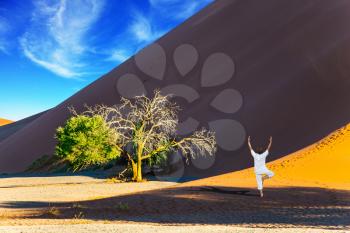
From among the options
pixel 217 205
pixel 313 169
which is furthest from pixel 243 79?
pixel 217 205

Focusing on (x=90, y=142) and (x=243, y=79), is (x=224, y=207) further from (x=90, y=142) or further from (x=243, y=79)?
(x=243, y=79)

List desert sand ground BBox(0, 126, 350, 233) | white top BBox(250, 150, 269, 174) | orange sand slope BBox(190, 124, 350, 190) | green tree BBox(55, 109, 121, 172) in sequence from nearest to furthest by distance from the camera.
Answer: desert sand ground BBox(0, 126, 350, 233) < white top BBox(250, 150, 269, 174) < orange sand slope BBox(190, 124, 350, 190) < green tree BBox(55, 109, 121, 172)

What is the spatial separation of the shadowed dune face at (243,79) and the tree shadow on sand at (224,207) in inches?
418

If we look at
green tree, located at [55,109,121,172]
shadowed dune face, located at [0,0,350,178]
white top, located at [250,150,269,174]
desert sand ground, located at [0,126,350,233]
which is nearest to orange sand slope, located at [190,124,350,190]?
desert sand ground, located at [0,126,350,233]

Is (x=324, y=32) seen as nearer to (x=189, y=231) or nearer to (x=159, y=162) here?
(x=159, y=162)

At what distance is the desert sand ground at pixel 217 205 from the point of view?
10.3 metres

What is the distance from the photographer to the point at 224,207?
13812 millimetres

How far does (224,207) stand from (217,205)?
0.38 m

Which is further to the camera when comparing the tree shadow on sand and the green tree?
the green tree

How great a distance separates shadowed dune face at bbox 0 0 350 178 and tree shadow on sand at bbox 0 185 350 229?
1061 centimetres

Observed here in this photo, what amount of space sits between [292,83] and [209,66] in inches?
662

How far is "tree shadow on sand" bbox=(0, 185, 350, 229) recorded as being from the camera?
451 inches

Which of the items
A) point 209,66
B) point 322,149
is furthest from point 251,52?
point 322,149

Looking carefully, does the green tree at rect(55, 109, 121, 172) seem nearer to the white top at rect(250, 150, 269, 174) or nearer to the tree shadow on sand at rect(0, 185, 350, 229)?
the tree shadow on sand at rect(0, 185, 350, 229)
